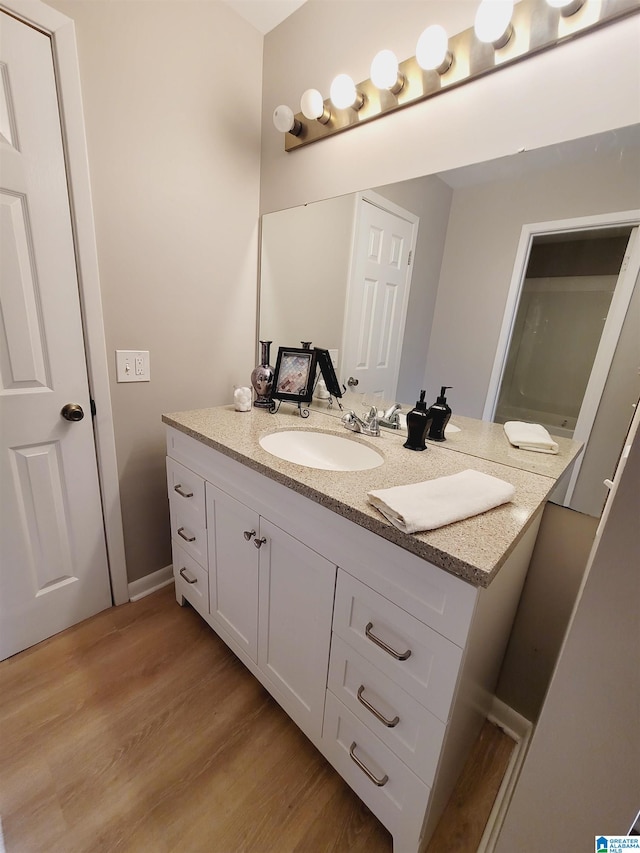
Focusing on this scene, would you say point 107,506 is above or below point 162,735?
above

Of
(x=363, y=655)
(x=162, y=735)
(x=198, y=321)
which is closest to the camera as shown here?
(x=363, y=655)

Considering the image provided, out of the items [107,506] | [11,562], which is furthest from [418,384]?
[11,562]

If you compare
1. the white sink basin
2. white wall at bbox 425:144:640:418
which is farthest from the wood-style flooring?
white wall at bbox 425:144:640:418

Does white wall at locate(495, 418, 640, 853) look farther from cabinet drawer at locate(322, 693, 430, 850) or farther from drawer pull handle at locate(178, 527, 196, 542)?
drawer pull handle at locate(178, 527, 196, 542)

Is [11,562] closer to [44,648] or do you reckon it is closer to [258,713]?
[44,648]

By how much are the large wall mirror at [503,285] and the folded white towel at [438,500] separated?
0.40 m

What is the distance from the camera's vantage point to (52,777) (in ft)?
3.08

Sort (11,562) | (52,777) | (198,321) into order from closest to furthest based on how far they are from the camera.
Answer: (52,777) < (11,562) < (198,321)

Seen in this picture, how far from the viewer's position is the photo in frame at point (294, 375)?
1.44 meters

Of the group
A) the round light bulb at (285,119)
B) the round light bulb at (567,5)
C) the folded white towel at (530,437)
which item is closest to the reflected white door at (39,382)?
the round light bulb at (285,119)

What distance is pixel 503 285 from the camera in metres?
1.01

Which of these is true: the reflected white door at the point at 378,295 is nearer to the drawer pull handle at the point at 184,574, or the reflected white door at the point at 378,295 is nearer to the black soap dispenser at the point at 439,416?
the black soap dispenser at the point at 439,416

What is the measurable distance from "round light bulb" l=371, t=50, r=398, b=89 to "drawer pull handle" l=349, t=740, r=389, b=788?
1.87 metres

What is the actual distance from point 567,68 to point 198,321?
54.7 inches
